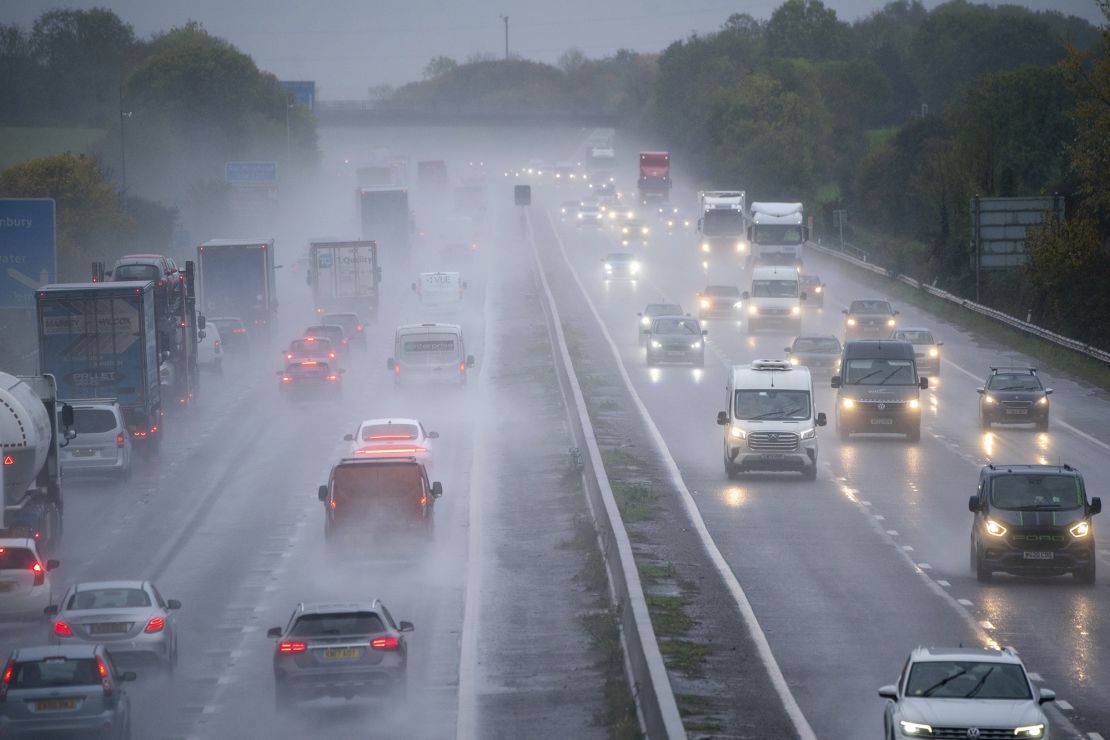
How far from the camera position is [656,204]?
133625mm

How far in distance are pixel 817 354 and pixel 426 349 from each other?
12.1 meters

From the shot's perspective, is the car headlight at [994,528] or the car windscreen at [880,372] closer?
the car headlight at [994,528]

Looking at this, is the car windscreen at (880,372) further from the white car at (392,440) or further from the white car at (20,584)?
the white car at (20,584)

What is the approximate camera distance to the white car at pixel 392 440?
36.1m

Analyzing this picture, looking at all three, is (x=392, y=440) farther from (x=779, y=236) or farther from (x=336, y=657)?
(x=779, y=236)

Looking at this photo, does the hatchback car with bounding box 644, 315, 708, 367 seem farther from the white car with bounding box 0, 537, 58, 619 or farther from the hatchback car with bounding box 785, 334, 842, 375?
the white car with bounding box 0, 537, 58, 619

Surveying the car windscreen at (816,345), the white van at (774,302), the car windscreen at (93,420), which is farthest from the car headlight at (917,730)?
the white van at (774,302)

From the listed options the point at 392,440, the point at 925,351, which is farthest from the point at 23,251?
the point at 925,351

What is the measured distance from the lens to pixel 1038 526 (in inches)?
1019

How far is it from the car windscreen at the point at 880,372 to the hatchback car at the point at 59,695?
26987 mm

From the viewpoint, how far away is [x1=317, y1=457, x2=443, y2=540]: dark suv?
27688 mm

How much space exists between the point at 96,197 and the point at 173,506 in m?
50.8

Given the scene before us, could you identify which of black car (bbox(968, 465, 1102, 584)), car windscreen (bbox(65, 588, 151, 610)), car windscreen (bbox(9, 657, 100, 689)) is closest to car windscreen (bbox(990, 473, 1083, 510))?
black car (bbox(968, 465, 1102, 584))

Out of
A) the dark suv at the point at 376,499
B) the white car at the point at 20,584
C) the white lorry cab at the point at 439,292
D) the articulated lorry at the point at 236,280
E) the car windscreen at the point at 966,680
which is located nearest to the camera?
the car windscreen at the point at 966,680
